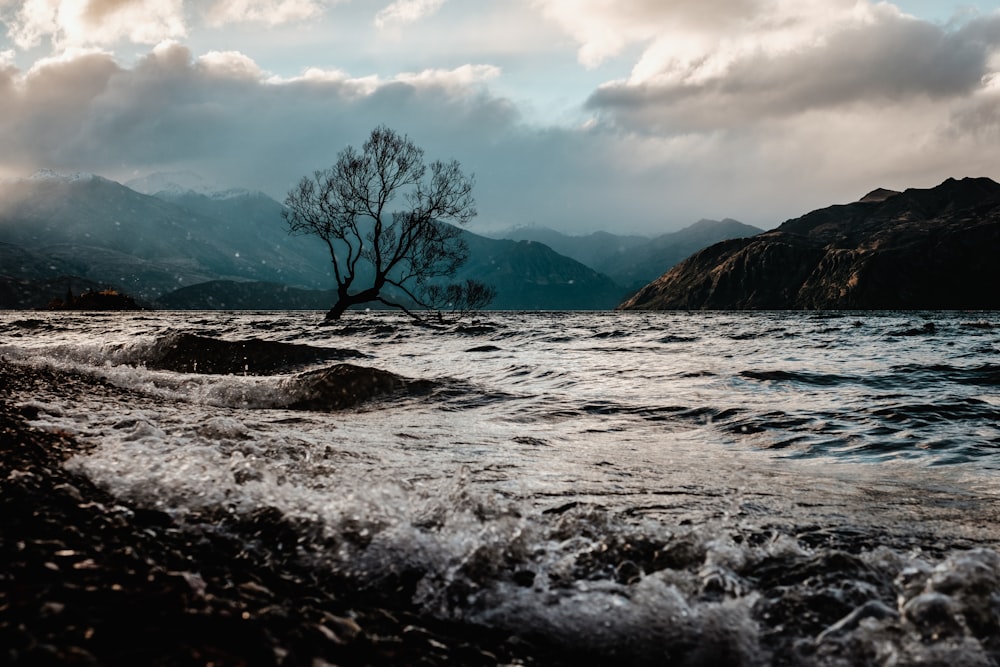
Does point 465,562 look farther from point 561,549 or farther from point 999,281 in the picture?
point 999,281

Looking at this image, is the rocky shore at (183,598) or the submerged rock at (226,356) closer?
the rocky shore at (183,598)

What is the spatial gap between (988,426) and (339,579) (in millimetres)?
A: 8909

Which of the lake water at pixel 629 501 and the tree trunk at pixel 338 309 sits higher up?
the tree trunk at pixel 338 309

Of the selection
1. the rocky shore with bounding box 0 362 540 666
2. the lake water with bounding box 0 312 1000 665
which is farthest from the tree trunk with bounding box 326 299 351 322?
the rocky shore with bounding box 0 362 540 666

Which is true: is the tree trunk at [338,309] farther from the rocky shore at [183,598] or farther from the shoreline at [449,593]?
the rocky shore at [183,598]

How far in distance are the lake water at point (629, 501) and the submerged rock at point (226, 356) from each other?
3.75 meters

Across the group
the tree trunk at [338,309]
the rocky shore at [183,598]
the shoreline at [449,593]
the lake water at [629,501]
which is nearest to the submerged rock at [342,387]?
the lake water at [629,501]

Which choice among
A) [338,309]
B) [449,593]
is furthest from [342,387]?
[338,309]

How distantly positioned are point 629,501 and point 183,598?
2926 mm

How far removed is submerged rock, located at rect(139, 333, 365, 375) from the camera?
13.7 m

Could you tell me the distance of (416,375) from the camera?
41.9 feet

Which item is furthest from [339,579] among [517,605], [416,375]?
[416,375]

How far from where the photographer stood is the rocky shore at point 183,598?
1758 millimetres

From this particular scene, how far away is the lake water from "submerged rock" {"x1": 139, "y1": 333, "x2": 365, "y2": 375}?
12.3ft
